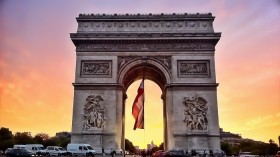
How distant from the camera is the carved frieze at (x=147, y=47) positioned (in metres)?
31.4

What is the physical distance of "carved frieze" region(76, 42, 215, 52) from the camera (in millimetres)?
31422

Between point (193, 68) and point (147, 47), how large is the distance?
4.78 meters

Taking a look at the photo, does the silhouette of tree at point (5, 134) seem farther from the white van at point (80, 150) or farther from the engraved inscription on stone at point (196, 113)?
the engraved inscription on stone at point (196, 113)

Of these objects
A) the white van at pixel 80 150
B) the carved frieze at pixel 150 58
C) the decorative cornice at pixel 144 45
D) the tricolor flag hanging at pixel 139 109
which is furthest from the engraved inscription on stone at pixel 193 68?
the white van at pixel 80 150

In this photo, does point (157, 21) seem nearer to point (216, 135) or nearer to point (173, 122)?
→ point (173, 122)

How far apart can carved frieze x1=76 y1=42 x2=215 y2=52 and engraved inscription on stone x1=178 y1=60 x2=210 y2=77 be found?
136cm

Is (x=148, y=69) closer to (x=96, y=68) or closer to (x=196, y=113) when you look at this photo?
(x=96, y=68)

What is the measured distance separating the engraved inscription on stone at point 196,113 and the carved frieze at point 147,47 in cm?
494

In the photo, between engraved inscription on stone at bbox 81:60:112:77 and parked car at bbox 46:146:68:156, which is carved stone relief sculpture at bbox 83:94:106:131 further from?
parked car at bbox 46:146:68:156

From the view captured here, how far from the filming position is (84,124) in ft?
96.8

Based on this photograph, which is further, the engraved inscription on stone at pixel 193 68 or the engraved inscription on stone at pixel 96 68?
the engraved inscription on stone at pixel 96 68

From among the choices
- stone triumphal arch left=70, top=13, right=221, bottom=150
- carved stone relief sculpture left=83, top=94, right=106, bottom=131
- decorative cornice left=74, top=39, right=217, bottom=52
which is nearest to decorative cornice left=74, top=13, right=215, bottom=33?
stone triumphal arch left=70, top=13, right=221, bottom=150

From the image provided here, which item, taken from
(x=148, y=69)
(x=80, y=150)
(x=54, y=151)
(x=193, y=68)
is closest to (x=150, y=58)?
(x=148, y=69)

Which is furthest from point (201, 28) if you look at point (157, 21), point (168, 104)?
point (168, 104)
